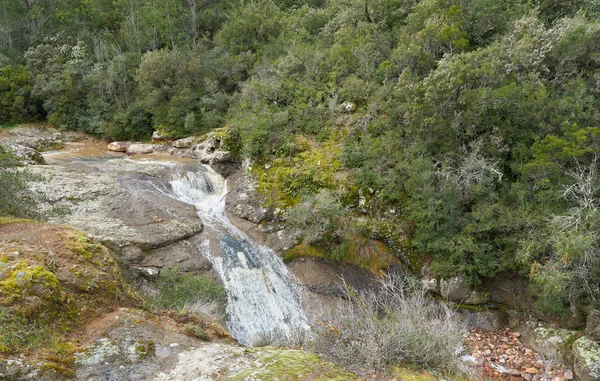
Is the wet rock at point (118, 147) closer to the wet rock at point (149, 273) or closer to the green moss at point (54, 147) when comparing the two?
the green moss at point (54, 147)

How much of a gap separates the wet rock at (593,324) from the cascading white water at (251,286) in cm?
787

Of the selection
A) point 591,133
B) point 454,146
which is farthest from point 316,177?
point 591,133

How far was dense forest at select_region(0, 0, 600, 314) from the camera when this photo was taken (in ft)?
33.3

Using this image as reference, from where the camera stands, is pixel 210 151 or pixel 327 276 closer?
pixel 327 276

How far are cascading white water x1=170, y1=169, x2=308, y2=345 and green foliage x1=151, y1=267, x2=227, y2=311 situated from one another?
87 cm

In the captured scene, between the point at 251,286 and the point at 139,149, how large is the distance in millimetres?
13455

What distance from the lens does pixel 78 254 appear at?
5512mm

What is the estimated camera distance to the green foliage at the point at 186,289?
8.06 meters

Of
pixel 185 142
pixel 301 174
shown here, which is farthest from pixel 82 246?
pixel 185 142

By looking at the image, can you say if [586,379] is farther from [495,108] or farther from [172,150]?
[172,150]

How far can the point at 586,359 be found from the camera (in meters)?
8.55

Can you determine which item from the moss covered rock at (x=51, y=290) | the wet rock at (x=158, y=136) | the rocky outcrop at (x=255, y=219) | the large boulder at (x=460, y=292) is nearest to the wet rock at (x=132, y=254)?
the moss covered rock at (x=51, y=290)

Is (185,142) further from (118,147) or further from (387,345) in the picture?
(387,345)

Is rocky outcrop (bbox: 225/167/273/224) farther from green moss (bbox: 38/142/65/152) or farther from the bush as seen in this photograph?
green moss (bbox: 38/142/65/152)
